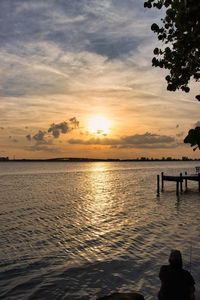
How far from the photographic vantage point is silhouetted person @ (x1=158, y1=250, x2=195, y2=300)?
5.55 m

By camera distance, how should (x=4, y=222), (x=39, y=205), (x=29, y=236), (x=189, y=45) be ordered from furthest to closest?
(x=39, y=205) → (x=4, y=222) → (x=29, y=236) → (x=189, y=45)

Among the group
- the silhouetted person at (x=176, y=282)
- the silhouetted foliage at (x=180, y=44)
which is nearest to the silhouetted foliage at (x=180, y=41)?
the silhouetted foliage at (x=180, y=44)

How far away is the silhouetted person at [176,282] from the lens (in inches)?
219

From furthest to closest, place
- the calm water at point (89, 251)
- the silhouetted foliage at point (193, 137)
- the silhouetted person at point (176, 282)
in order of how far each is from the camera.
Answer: the calm water at point (89, 251)
the silhouetted foliage at point (193, 137)
the silhouetted person at point (176, 282)

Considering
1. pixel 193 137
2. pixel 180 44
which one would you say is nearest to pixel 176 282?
pixel 193 137

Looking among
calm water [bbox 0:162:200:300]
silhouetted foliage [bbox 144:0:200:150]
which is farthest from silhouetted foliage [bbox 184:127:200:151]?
calm water [bbox 0:162:200:300]

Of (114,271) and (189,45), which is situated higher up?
(189,45)

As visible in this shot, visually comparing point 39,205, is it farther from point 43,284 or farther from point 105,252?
point 43,284

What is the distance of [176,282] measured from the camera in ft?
18.3

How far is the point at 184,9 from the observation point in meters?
7.24

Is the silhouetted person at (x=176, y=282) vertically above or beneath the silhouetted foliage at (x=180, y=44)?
beneath

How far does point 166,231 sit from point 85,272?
7180mm

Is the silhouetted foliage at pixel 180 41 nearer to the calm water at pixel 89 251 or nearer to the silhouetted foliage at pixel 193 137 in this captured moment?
the silhouetted foliage at pixel 193 137

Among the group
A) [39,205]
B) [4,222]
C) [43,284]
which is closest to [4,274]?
[43,284]
